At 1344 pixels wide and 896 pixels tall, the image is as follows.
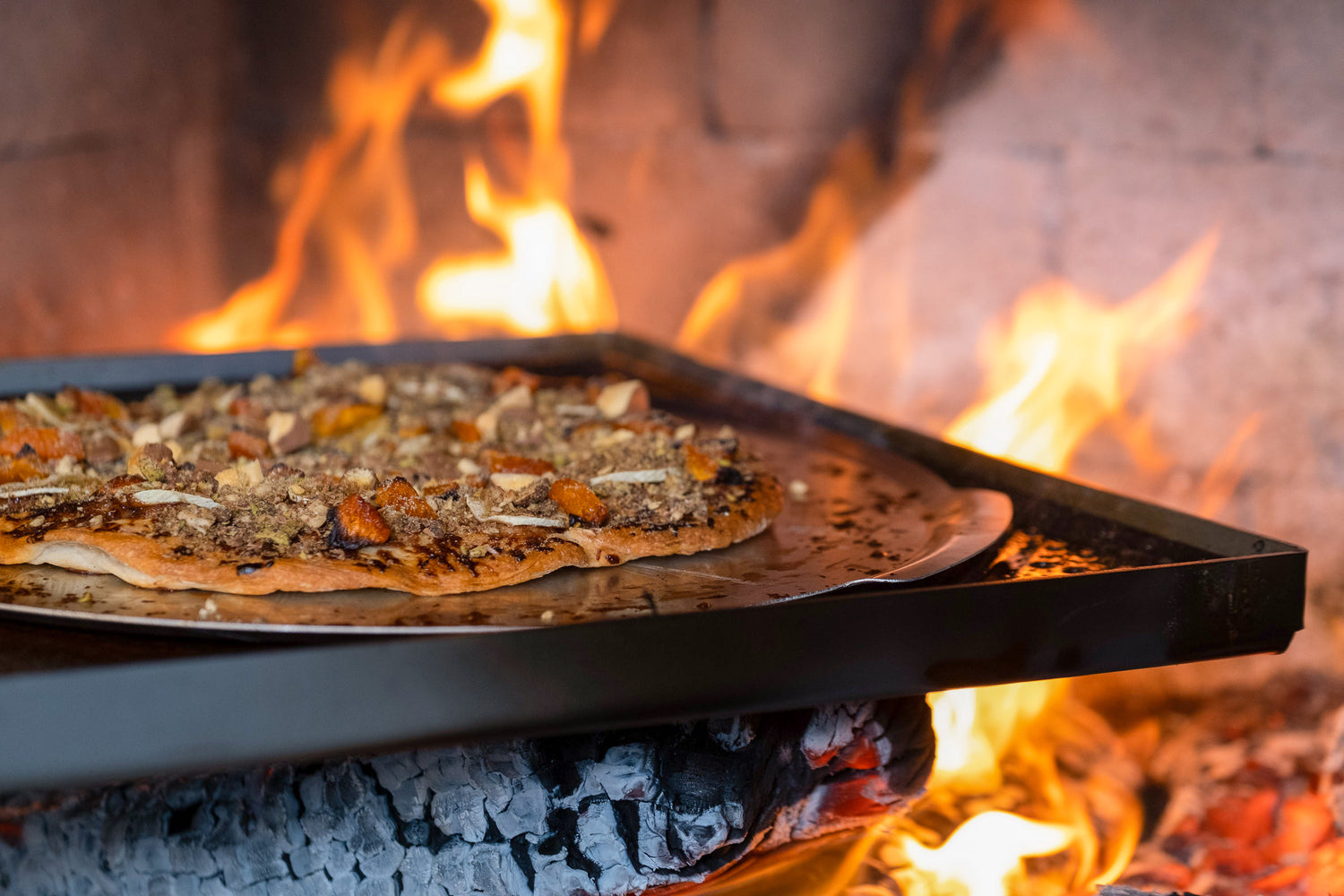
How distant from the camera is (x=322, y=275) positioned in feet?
10.4

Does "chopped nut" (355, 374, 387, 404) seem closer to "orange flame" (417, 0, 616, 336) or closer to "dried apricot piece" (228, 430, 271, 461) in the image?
"dried apricot piece" (228, 430, 271, 461)

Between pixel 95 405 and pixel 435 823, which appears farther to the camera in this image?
pixel 95 405

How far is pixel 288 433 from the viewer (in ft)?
4.76

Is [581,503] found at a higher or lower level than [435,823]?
higher

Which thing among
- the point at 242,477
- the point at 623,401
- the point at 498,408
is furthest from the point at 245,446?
the point at 623,401

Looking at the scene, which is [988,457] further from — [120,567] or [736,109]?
[736,109]

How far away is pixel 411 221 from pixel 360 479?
2003mm

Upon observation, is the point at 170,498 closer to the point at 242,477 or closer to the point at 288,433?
the point at 242,477

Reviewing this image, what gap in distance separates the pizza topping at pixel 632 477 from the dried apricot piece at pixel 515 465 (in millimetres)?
62

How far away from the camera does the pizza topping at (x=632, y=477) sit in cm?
133

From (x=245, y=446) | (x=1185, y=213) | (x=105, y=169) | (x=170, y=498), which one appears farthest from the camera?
(x=105, y=169)

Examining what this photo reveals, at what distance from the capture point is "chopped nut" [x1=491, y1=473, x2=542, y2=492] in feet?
4.26

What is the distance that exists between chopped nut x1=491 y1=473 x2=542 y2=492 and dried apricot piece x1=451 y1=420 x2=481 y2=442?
0.22 metres

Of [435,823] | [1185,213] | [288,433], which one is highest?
[1185,213]
